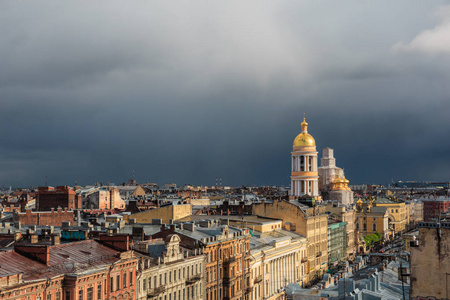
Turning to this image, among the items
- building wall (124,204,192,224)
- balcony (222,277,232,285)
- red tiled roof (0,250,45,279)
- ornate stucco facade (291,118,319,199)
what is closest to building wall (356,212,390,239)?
ornate stucco facade (291,118,319,199)

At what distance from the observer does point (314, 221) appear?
11644 centimetres

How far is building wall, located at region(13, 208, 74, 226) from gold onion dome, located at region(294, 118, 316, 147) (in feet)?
245

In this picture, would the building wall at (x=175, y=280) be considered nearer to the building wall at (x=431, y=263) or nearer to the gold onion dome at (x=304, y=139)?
the building wall at (x=431, y=263)

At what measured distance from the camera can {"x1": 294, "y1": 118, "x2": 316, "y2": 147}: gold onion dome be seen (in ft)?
511

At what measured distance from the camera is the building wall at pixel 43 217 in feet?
291

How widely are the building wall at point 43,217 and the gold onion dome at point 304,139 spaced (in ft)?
245

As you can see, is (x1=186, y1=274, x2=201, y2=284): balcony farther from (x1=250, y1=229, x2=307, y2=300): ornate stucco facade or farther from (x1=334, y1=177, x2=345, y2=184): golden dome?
(x1=334, y1=177, x2=345, y2=184): golden dome

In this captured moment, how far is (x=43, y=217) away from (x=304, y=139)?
3166 inches

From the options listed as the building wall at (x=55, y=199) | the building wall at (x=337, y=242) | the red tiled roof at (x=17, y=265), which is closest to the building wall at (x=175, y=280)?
the red tiled roof at (x=17, y=265)

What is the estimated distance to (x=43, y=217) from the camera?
301 feet

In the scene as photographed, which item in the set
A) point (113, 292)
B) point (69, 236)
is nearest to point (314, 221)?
Result: point (69, 236)

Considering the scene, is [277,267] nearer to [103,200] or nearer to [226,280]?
[226,280]

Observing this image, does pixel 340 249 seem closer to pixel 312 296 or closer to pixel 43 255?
pixel 312 296

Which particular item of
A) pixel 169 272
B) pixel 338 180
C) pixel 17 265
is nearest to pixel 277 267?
pixel 169 272
